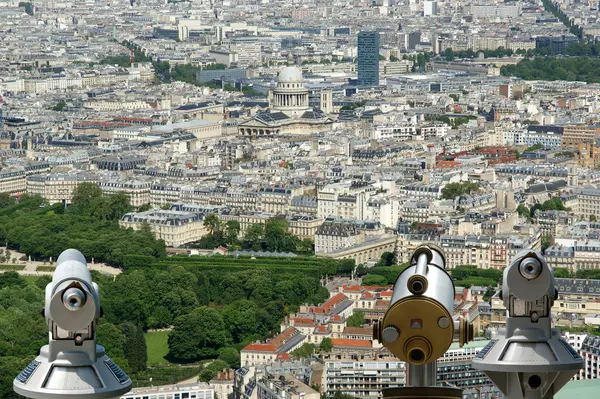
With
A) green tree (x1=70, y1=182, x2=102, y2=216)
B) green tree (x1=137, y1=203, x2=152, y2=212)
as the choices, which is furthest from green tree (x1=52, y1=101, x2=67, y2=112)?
green tree (x1=137, y1=203, x2=152, y2=212)

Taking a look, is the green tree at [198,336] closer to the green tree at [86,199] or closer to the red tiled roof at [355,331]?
the red tiled roof at [355,331]

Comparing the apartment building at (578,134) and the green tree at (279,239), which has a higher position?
the green tree at (279,239)

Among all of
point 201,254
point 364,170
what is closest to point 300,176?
point 364,170

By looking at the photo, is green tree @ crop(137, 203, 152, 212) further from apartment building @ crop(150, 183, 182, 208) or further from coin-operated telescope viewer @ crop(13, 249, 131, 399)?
coin-operated telescope viewer @ crop(13, 249, 131, 399)

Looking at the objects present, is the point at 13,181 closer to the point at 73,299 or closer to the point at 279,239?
the point at 279,239

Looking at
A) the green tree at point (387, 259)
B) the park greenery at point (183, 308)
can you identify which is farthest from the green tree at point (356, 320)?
the green tree at point (387, 259)

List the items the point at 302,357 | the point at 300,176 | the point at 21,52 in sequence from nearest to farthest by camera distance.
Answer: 1. the point at 302,357
2. the point at 300,176
3. the point at 21,52

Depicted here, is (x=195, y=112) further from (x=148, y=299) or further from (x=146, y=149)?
(x=148, y=299)
